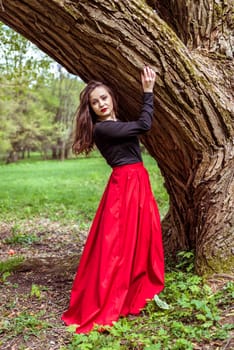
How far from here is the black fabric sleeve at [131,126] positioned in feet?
11.4

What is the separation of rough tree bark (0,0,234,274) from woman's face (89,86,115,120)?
0.44 feet

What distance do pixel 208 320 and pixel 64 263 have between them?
8.34ft

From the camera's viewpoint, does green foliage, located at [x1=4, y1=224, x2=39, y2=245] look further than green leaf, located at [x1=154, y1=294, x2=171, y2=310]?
Yes

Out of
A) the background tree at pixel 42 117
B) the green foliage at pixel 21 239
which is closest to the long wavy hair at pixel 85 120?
the green foliage at pixel 21 239

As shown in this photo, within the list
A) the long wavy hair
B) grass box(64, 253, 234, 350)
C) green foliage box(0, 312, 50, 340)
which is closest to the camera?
grass box(64, 253, 234, 350)

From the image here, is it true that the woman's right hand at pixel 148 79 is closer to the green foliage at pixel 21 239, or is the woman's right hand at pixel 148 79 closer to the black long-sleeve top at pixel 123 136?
the black long-sleeve top at pixel 123 136

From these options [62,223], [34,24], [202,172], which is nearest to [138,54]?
[34,24]

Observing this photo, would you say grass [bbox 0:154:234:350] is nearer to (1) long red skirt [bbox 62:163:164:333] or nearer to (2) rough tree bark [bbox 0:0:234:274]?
(1) long red skirt [bbox 62:163:164:333]

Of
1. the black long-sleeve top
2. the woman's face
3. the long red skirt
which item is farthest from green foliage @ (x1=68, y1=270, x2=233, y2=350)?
the woman's face

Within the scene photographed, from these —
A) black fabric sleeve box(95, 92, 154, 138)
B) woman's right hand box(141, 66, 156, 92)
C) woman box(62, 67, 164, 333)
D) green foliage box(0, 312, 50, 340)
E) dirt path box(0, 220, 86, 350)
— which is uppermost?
woman's right hand box(141, 66, 156, 92)

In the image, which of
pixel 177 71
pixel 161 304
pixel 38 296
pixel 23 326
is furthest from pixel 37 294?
pixel 177 71

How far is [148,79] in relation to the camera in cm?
348

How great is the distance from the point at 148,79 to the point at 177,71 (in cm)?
29

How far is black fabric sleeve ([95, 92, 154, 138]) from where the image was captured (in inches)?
137
